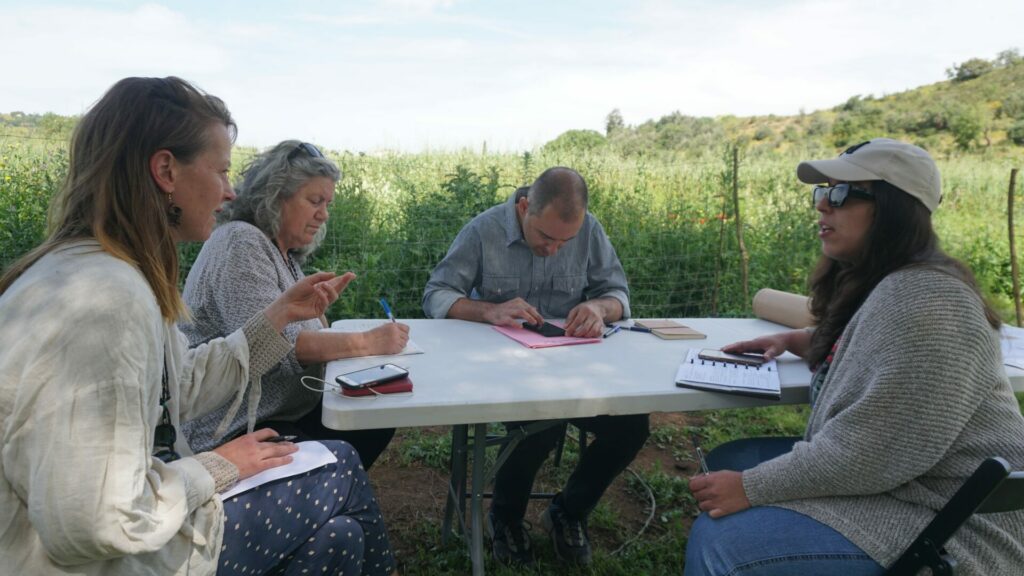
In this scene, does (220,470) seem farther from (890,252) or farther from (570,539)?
(890,252)

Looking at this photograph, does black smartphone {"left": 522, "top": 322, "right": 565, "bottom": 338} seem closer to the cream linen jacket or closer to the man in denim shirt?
the man in denim shirt

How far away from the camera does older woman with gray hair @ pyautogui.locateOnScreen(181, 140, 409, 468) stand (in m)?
2.24

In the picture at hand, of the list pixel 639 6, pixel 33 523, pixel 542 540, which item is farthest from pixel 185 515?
pixel 639 6

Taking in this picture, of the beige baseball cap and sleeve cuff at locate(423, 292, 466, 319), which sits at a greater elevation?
the beige baseball cap

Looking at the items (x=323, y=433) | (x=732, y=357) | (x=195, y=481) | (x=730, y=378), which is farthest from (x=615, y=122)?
(x=195, y=481)

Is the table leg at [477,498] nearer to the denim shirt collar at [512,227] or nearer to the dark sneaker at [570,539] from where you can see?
the dark sneaker at [570,539]

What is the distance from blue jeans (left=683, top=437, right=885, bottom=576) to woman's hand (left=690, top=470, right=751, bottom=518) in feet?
0.06

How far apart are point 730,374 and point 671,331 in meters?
0.61

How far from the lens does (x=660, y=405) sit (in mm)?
1981

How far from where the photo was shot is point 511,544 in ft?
9.05

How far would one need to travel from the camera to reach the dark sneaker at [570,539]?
2775 millimetres

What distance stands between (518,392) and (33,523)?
1.12 m

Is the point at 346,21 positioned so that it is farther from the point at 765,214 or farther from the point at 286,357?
the point at 286,357

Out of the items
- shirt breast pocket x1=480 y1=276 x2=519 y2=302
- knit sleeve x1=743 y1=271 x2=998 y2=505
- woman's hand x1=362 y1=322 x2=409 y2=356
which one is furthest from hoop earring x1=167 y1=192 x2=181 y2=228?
shirt breast pocket x1=480 y1=276 x2=519 y2=302
